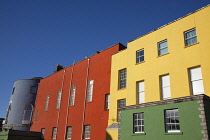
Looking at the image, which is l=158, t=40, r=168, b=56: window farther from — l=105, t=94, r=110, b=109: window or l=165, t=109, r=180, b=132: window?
l=105, t=94, r=110, b=109: window

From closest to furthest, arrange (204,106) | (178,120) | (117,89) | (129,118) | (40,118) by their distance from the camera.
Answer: (204,106), (178,120), (129,118), (117,89), (40,118)

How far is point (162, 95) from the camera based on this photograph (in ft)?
60.5

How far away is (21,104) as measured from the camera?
44062mm

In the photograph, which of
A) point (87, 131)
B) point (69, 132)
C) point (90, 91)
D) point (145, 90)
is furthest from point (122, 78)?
point (69, 132)

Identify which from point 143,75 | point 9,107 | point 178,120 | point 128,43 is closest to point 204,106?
point 178,120

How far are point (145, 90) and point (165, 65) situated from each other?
10.0ft

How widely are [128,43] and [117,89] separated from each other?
5.38m

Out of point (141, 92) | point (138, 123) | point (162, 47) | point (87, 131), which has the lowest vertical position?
point (87, 131)

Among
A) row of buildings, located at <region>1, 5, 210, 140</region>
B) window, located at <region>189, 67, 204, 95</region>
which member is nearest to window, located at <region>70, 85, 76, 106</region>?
row of buildings, located at <region>1, 5, 210, 140</region>

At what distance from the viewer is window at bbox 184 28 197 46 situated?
1769 centimetres

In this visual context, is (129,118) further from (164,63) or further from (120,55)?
(120,55)

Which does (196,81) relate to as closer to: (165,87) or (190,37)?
(165,87)

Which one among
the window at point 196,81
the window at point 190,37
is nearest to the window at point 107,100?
the window at point 196,81

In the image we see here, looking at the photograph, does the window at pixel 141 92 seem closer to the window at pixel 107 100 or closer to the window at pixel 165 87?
the window at pixel 165 87
